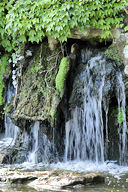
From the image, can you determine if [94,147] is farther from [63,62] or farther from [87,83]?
[63,62]

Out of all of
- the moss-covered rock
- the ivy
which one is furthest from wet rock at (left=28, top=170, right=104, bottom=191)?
the ivy

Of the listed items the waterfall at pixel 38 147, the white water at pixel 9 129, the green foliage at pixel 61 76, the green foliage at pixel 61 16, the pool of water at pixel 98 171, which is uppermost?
the green foliage at pixel 61 16

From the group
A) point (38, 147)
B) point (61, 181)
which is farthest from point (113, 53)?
point (61, 181)

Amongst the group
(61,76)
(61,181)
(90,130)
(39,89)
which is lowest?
(61,181)

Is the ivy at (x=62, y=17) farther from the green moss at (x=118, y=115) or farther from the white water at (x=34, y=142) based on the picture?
the white water at (x=34, y=142)

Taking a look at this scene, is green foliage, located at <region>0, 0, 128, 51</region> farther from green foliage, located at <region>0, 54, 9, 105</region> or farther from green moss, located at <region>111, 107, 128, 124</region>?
green moss, located at <region>111, 107, 128, 124</region>

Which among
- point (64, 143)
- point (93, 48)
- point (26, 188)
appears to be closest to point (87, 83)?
point (93, 48)

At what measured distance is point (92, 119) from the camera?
673cm

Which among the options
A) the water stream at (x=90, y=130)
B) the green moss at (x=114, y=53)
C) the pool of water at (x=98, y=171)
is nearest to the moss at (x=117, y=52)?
the green moss at (x=114, y=53)

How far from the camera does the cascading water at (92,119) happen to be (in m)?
6.53

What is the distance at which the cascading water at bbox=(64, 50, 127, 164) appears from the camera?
21.4ft

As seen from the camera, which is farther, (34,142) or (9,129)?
(9,129)

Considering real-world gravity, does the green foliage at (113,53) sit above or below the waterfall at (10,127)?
above

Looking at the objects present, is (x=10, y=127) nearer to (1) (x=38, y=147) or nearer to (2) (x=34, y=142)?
(2) (x=34, y=142)
